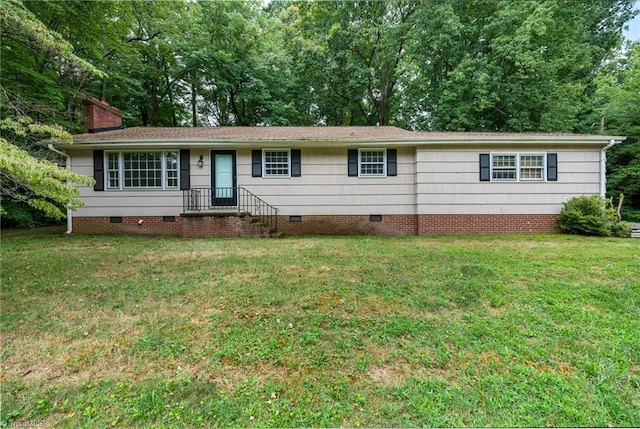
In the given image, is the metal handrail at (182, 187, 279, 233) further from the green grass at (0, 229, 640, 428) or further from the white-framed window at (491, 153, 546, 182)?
the white-framed window at (491, 153, 546, 182)

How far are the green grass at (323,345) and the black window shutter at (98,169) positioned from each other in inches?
194

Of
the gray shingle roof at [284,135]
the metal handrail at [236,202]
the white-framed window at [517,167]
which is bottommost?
the metal handrail at [236,202]

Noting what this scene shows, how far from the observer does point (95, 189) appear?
9.09 meters

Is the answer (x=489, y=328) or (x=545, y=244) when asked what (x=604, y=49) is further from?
(x=489, y=328)

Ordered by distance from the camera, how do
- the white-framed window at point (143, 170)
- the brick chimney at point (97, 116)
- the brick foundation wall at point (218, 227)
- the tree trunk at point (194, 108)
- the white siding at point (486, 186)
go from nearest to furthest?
the brick foundation wall at point (218, 227) → the white siding at point (486, 186) → the white-framed window at point (143, 170) → the brick chimney at point (97, 116) → the tree trunk at point (194, 108)

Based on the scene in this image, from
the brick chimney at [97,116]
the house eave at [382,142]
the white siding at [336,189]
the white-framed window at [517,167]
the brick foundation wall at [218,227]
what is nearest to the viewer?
the brick foundation wall at [218,227]

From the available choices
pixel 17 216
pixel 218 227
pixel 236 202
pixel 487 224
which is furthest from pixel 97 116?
pixel 487 224

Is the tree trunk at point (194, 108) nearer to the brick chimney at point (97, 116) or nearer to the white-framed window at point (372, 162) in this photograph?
the brick chimney at point (97, 116)

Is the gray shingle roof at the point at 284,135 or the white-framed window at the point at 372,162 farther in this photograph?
the white-framed window at the point at 372,162

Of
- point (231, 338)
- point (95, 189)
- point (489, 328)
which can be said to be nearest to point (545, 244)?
point (489, 328)

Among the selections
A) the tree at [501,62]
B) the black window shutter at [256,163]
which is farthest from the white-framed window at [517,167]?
the black window shutter at [256,163]

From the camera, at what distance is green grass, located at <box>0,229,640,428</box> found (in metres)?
2.05

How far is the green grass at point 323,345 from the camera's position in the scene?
2.05m

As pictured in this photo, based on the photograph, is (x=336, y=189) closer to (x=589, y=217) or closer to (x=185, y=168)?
(x=185, y=168)
